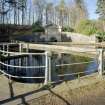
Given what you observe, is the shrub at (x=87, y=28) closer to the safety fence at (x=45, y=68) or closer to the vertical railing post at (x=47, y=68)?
the safety fence at (x=45, y=68)

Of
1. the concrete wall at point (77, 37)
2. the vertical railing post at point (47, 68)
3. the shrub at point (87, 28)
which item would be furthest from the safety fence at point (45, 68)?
the shrub at point (87, 28)

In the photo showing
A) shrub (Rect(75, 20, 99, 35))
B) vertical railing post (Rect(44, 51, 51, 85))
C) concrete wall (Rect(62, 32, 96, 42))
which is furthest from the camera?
shrub (Rect(75, 20, 99, 35))

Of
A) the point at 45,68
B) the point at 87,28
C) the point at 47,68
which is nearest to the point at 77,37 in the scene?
the point at 87,28

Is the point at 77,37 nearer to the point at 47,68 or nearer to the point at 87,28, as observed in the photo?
the point at 87,28

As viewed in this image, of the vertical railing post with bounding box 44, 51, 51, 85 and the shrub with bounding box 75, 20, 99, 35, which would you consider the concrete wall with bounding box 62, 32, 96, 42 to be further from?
the vertical railing post with bounding box 44, 51, 51, 85

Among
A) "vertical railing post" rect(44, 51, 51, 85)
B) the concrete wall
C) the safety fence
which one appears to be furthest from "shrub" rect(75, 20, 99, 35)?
"vertical railing post" rect(44, 51, 51, 85)

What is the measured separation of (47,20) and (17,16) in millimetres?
10584

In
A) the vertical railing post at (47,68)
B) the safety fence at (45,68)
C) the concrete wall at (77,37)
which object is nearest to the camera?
the vertical railing post at (47,68)

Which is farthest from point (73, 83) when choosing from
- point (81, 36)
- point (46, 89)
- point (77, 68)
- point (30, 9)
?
point (30, 9)

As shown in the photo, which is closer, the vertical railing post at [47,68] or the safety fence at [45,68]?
the vertical railing post at [47,68]

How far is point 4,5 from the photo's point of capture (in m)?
52.4

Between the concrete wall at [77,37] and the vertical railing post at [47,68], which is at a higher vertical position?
the concrete wall at [77,37]

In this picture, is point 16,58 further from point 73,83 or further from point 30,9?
point 30,9

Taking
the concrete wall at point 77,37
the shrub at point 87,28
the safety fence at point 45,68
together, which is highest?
the shrub at point 87,28
